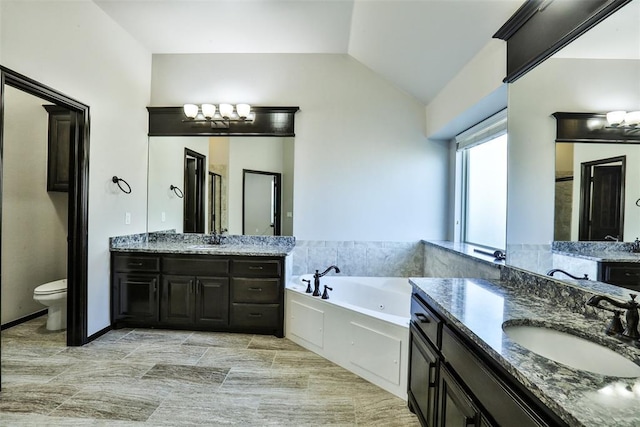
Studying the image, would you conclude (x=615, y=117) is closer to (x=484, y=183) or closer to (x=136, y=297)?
(x=484, y=183)

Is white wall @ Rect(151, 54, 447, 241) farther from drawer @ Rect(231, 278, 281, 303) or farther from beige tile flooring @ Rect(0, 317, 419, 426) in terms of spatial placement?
beige tile flooring @ Rect(0, 317, 419, 426)

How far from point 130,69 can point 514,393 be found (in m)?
4.22

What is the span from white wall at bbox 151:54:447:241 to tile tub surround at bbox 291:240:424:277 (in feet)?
0.32

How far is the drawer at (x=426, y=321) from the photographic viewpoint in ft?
5.32

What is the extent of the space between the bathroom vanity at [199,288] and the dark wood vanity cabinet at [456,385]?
165 cm

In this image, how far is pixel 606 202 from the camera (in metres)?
1.42

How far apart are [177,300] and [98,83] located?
2213 millimetres

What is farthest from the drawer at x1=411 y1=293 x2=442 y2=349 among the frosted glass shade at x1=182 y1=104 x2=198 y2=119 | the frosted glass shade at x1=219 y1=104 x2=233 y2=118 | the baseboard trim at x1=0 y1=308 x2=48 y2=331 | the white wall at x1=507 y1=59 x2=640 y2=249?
the baseboard trim at x1=0 y1=308 x2=48 y2=331

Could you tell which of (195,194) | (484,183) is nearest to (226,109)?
(195,194)

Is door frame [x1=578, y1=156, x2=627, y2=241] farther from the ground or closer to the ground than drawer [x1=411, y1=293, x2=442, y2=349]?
farther from the ground

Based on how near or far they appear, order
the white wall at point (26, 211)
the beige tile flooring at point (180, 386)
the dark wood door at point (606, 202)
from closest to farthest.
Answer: the dark wood door at point (606, 202), the beige tile flooring at point (180, 386), the white wall at point (26, 211)

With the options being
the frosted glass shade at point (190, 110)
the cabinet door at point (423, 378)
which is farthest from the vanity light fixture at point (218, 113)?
the cabinet door at point (423, 378)

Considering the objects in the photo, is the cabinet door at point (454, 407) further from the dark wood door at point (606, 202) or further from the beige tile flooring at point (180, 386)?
the dark wood door at point (606, 202)

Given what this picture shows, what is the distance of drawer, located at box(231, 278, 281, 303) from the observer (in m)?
3.30
